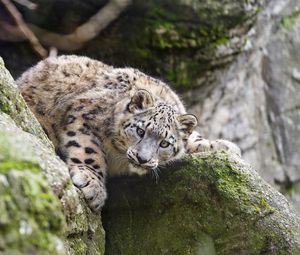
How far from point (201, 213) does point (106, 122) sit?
1.11 meters

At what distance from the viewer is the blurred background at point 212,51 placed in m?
7.95

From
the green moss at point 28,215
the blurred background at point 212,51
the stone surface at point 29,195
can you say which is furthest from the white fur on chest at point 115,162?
the green moss at point 28,215

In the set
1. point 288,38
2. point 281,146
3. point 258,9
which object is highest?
point 258,9

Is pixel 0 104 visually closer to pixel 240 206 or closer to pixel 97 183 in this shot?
pixel 97 183

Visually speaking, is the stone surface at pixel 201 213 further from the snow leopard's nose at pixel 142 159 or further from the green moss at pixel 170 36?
the green moss at pixel 170 36

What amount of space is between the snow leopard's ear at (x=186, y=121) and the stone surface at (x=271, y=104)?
4.42 m

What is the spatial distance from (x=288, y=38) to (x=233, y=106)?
5.20ft

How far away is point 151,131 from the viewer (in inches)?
217

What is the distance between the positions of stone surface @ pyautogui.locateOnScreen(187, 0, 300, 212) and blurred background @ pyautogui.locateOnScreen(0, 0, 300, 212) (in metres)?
0.02

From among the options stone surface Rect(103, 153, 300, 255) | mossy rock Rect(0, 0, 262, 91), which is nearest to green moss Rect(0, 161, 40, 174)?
stone surface Rect(103, 153, 300, 255)

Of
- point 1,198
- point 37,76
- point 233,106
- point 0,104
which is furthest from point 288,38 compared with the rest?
point 1,198

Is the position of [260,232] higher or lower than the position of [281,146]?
higher

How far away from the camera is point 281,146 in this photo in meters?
10.9

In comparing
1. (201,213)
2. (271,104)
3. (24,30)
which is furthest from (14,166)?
(271,104)
